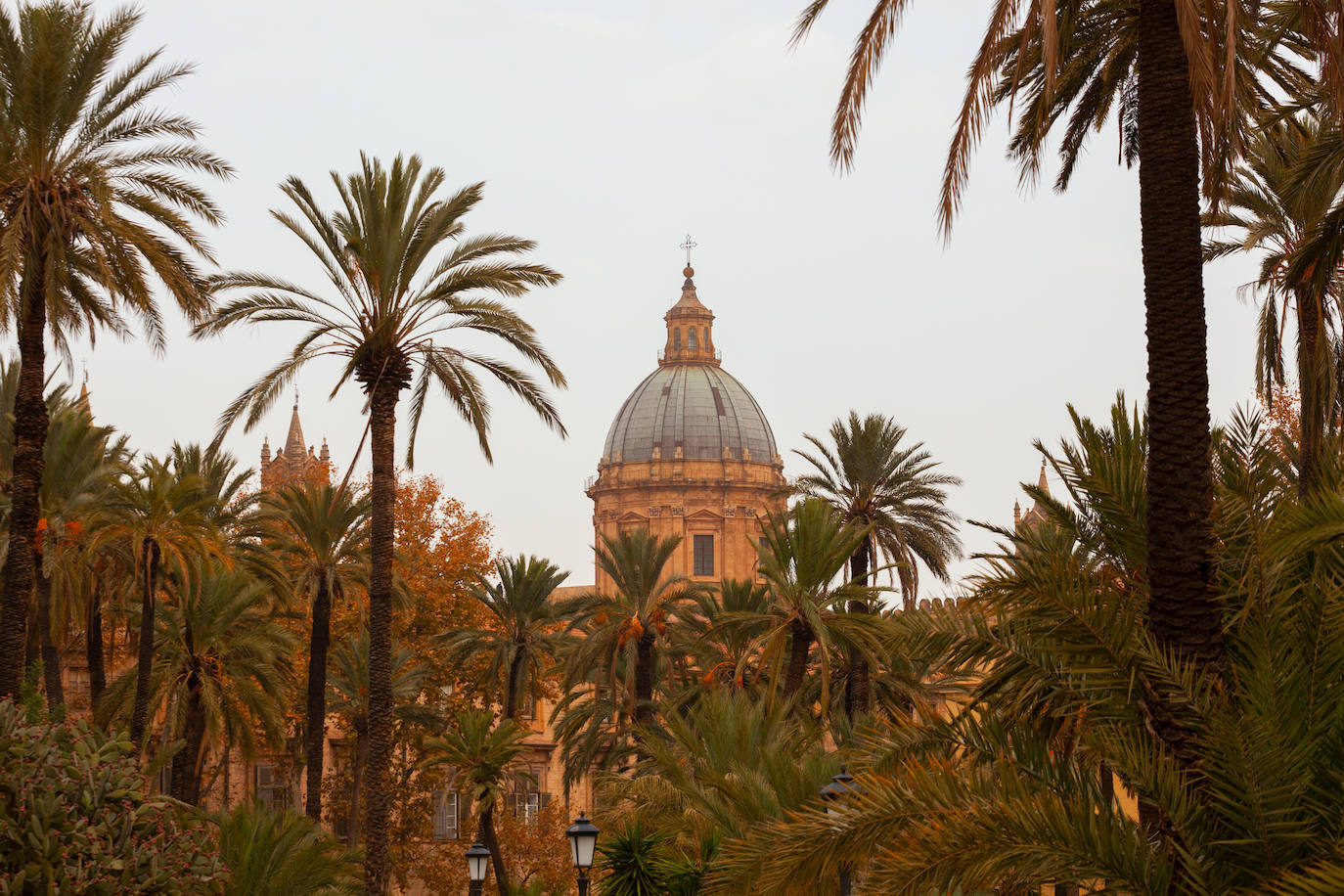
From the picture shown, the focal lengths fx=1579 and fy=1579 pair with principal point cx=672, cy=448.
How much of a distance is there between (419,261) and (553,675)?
2896cm

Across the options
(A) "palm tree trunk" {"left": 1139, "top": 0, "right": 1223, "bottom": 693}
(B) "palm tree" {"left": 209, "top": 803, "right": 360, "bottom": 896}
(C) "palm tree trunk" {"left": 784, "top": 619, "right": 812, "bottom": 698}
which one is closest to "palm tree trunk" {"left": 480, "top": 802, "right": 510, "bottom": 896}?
(C) "palm tree trunk" {"left": 784, "top": 619, "right": 812, "bottom": 698}

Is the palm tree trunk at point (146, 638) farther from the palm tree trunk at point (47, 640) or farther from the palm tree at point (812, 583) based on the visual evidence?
the palm tree at point (812, 583)

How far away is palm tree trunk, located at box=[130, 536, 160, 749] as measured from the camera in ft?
89.8

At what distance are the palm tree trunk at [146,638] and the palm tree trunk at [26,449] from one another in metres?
8.16

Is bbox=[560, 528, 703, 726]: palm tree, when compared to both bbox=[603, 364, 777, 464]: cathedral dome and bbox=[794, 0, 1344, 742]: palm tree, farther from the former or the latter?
bbox=[603, 364, 777, 464]: cathedral dome

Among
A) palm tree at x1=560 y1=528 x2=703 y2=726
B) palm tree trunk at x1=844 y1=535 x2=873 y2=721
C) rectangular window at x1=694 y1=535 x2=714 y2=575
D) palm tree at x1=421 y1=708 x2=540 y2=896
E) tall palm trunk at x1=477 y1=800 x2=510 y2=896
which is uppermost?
rectangular window at x1=694 y1=535 x2=714 y2=575

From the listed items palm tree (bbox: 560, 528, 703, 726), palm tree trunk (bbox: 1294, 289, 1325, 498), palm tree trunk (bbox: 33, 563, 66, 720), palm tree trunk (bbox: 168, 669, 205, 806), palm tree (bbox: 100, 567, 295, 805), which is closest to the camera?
palm tree trunk (bbox: 1294, 289, 1325, 498)

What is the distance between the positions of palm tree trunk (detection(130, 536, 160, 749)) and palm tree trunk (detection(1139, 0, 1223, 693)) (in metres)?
21.1

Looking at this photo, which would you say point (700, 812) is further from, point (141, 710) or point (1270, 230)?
point (141, 710)

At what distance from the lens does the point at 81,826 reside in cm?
1392

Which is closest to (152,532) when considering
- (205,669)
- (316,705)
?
(205,669)

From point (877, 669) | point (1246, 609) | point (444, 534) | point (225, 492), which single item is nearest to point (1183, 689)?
point (1246, 609)

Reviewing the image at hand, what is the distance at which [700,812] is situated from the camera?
1756cm

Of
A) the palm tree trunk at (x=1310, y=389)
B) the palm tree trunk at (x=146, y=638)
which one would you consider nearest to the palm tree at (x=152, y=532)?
the palm tree trunk at (x=146, y=638)
